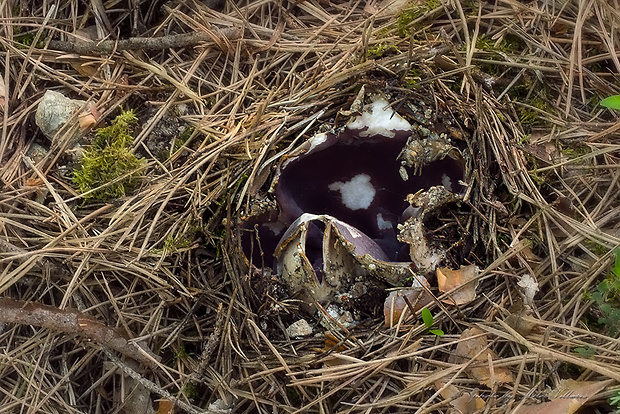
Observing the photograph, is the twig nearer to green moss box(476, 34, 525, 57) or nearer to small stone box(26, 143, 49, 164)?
small stone box(26, 143, 49, 164)

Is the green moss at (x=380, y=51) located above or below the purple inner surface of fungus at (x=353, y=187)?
above

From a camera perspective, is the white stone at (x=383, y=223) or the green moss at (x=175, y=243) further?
the white stone at (x=383, y=223)

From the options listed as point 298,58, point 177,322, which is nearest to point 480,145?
point 298,58

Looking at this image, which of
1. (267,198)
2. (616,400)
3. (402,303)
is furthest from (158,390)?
(616,400)

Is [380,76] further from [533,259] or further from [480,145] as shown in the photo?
[533,259]

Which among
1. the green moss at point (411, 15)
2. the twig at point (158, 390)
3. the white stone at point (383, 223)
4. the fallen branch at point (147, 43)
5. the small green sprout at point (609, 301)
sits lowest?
the twig at point (158, 390)

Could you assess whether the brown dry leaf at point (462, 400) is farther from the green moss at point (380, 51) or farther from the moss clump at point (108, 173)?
the moss clump at point (108, 173)

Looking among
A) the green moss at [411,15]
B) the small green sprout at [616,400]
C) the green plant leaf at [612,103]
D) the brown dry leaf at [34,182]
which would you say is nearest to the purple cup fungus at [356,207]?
the green moss at [411,15]
